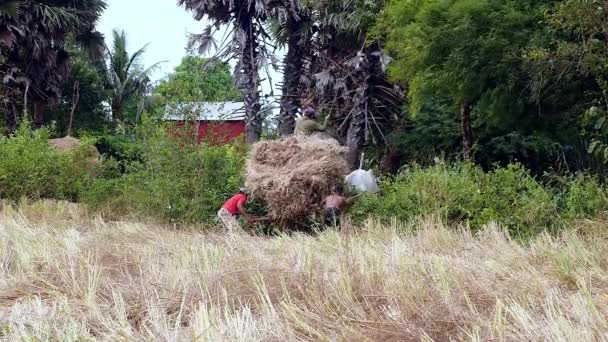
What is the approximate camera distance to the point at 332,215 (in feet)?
27.5

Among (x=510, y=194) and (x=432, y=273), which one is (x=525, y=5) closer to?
(x=510, y=194)

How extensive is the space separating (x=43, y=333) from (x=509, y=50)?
26.4 ft

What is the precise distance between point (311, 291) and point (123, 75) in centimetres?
2996

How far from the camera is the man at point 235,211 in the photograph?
349 inches

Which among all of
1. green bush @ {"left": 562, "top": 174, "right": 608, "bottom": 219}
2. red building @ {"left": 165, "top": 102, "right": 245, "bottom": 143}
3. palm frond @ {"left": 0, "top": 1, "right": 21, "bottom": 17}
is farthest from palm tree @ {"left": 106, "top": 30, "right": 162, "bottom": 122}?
green bush @ {"left": 562, "top": 174, "right": 608, "bottom": 219}

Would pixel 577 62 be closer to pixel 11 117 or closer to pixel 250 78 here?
pixel 250 78

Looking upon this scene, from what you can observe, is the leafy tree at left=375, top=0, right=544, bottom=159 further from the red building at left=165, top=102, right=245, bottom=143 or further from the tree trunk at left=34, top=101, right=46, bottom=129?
the tree trunk at left=34, top=101, right=46, bottom=129

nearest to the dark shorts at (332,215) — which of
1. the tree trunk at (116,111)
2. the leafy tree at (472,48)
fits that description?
the leafy tree at (472,48)

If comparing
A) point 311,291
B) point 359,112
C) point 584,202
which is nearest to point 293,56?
point 359,112

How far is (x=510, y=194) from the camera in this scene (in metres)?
8.16

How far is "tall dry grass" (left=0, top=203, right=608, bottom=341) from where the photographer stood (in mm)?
3457

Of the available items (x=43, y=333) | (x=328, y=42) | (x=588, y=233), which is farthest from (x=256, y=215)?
(x=328, y=42)

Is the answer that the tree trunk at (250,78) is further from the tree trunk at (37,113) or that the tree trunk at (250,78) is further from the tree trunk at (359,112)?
the tree trunk at (37,113)

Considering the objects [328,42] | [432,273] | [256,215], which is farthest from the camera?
[328,42]
